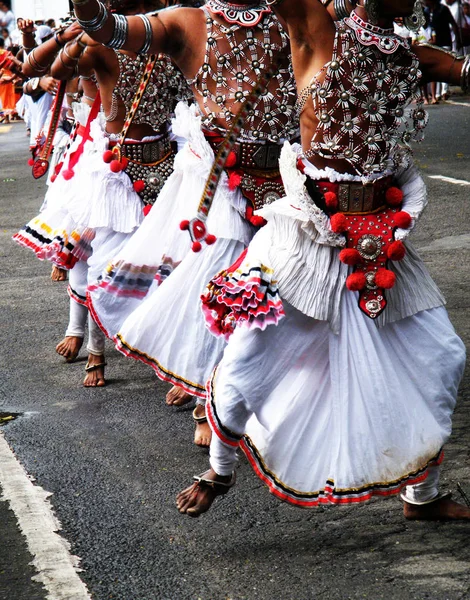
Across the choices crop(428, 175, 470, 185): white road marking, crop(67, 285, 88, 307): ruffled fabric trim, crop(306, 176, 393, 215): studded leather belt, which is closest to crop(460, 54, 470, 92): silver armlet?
crop(306, 176, 393, 215): studded leather belt

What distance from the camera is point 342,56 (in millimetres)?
3518

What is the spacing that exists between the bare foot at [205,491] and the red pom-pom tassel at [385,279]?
0.85 m

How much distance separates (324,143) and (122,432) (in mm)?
2008

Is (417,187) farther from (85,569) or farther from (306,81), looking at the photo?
(85,569)

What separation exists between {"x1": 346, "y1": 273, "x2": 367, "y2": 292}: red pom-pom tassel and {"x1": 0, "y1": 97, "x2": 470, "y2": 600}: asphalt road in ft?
Answer: 2.92

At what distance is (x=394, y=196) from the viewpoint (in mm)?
3719

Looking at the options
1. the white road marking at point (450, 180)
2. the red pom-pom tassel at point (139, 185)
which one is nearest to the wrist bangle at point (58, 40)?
the red pom-pom tassel at point (139, 185)

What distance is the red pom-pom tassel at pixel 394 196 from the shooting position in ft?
12.2

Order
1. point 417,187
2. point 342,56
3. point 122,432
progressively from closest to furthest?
Answer: 1. point 342,56
2. point 417,187
3. point 122,432

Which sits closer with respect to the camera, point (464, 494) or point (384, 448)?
point (384, 448)

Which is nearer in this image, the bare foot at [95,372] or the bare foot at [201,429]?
the bare foot at [201,429]

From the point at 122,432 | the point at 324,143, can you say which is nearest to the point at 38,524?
the point at 122,432

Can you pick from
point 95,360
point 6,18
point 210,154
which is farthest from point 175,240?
point 6,18

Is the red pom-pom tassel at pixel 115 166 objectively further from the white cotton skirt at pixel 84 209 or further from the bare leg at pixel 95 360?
the bare leg at pixel 95 360
